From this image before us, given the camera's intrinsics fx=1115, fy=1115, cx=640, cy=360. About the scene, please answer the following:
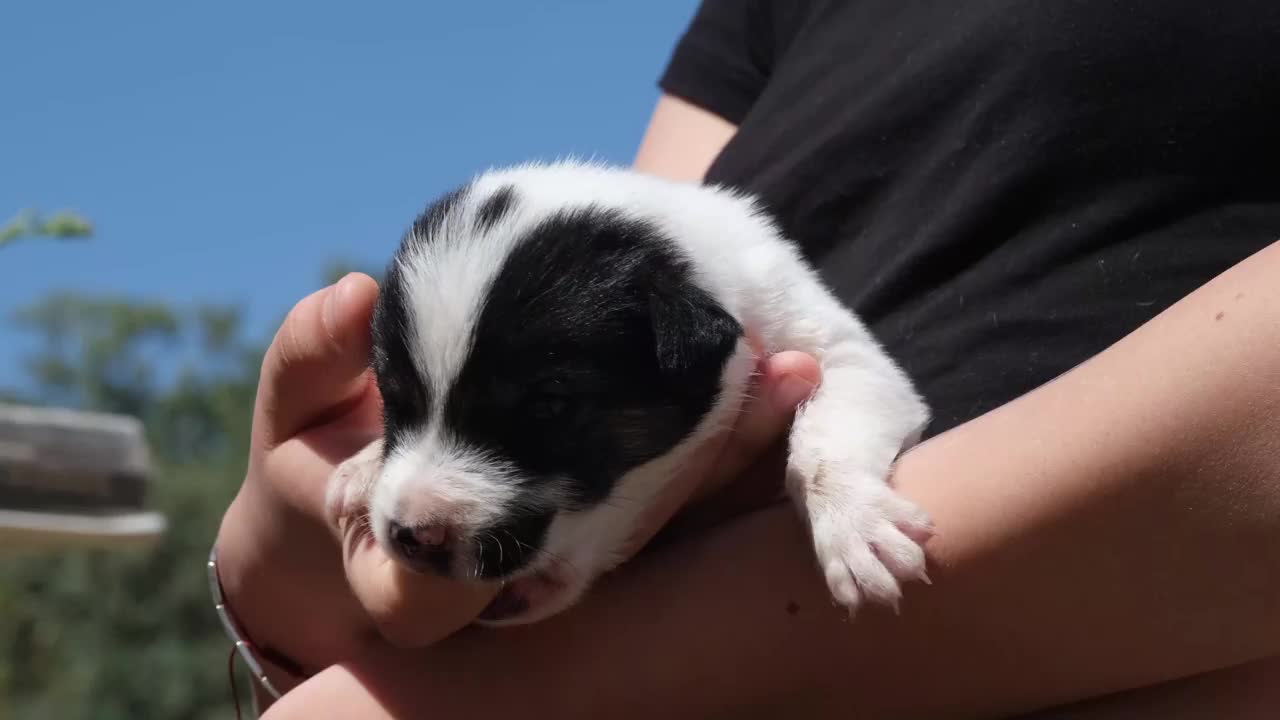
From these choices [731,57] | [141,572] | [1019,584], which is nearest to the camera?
[1019,584]

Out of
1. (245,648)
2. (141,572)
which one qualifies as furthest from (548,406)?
(141,572)

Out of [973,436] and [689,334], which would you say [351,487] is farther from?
[973,436]

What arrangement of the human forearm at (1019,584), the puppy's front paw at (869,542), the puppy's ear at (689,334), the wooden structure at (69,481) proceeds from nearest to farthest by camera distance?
the human forearm at (1019,584) < the puppy's front paw at (869,542) < the puppy's ear at (689,334) < the wooden structure at (69,481)

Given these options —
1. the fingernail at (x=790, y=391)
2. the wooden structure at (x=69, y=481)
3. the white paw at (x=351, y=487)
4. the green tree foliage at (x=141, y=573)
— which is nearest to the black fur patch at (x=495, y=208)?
the white paw at (x=351, y=487)

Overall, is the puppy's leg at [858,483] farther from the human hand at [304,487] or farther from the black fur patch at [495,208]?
the human hand at [304,487]

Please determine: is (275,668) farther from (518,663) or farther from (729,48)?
(729,48)

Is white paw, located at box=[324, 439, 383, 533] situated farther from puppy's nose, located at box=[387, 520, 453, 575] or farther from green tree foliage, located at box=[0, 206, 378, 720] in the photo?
green tree foliage, located at box=[0, 206, 378, 720]

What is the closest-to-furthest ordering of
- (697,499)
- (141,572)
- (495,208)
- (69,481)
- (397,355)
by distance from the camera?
(397,355) → (495,208) → (697,499) → (69,481) → (141,572)
